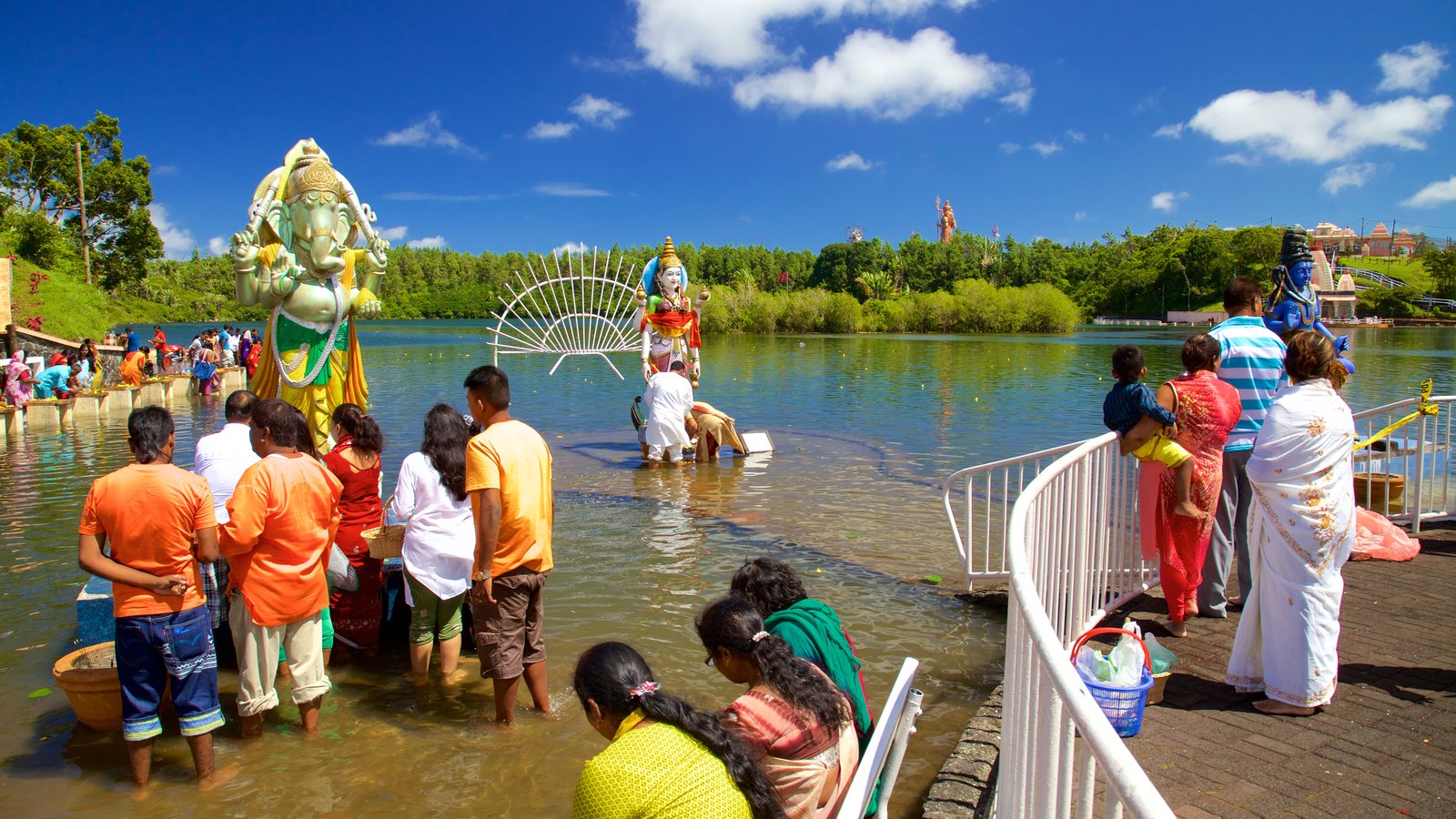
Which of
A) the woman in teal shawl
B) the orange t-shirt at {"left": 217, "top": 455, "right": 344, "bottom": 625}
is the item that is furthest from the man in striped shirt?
the orange t-shirt at {"left": 217, "top": 455, "right": 344, "bottom": 625}

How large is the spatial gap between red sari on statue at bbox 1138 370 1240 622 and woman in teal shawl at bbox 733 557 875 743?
2.50m

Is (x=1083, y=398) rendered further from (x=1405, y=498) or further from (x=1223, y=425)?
(x=1223, y=425)

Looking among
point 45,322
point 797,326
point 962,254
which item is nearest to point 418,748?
point 45,322

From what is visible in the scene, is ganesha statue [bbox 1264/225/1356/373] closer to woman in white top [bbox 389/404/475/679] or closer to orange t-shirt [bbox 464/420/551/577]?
orange t-shirt [bbox 464/420/551/577]

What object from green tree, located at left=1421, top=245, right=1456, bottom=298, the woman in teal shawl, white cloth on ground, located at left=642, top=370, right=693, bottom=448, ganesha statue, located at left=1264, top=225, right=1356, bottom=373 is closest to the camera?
the woman in teal shawl

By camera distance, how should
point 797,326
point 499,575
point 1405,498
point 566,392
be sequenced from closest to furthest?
1. point 499,575
2. point 1405,498
3. point 566,392
4. point 797,326

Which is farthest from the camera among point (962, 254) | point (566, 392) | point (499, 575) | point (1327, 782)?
point (962, 254)

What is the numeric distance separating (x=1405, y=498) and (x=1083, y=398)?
1470 centimetres

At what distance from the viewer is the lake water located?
12.8ft

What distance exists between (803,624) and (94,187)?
46288 mm

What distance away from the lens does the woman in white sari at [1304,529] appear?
3.65 metres

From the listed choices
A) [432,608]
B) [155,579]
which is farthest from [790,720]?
[432,608]

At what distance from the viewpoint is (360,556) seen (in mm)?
4988

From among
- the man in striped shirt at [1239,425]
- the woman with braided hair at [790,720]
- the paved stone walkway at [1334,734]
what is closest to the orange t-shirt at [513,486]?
the woman with braided hair at [790,720]
